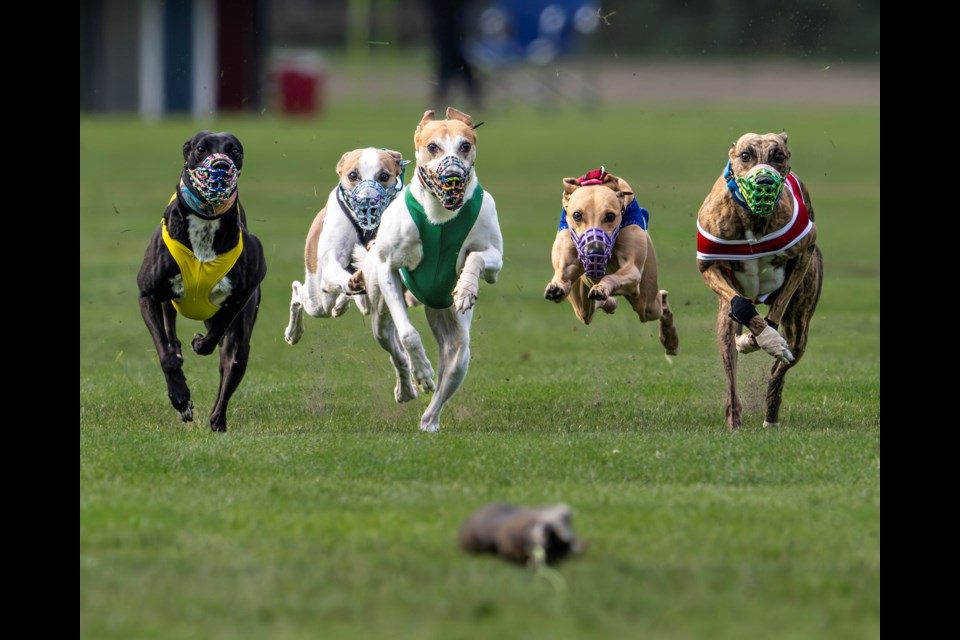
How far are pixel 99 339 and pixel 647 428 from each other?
647 cm

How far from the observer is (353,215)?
9773mm

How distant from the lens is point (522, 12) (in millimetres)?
59469

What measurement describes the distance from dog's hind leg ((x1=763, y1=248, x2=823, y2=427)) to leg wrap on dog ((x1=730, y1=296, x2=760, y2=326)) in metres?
0.53

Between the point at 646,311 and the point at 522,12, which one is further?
the point at 522,12

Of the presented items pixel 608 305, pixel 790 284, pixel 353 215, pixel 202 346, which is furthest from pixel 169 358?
pixel 790 284

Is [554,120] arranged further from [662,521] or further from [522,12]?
[662,521]

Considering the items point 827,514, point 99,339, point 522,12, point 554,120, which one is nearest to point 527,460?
point 827,514

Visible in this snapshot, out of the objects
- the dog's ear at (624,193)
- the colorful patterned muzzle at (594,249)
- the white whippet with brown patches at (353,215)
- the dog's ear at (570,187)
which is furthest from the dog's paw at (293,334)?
the dog's ear at (624,193)

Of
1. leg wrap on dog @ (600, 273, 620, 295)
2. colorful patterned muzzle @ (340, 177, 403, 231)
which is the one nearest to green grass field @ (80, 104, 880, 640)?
leg wrap on dog @ (600, 273, 620, 295)

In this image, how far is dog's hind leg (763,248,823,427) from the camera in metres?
9.64

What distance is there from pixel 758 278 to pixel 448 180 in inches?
79.9

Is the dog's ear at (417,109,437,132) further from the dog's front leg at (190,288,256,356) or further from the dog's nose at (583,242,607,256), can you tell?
the dog's front leg at (190,288,256,356)

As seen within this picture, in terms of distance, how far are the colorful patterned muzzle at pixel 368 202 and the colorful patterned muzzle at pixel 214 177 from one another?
95 centimetres
